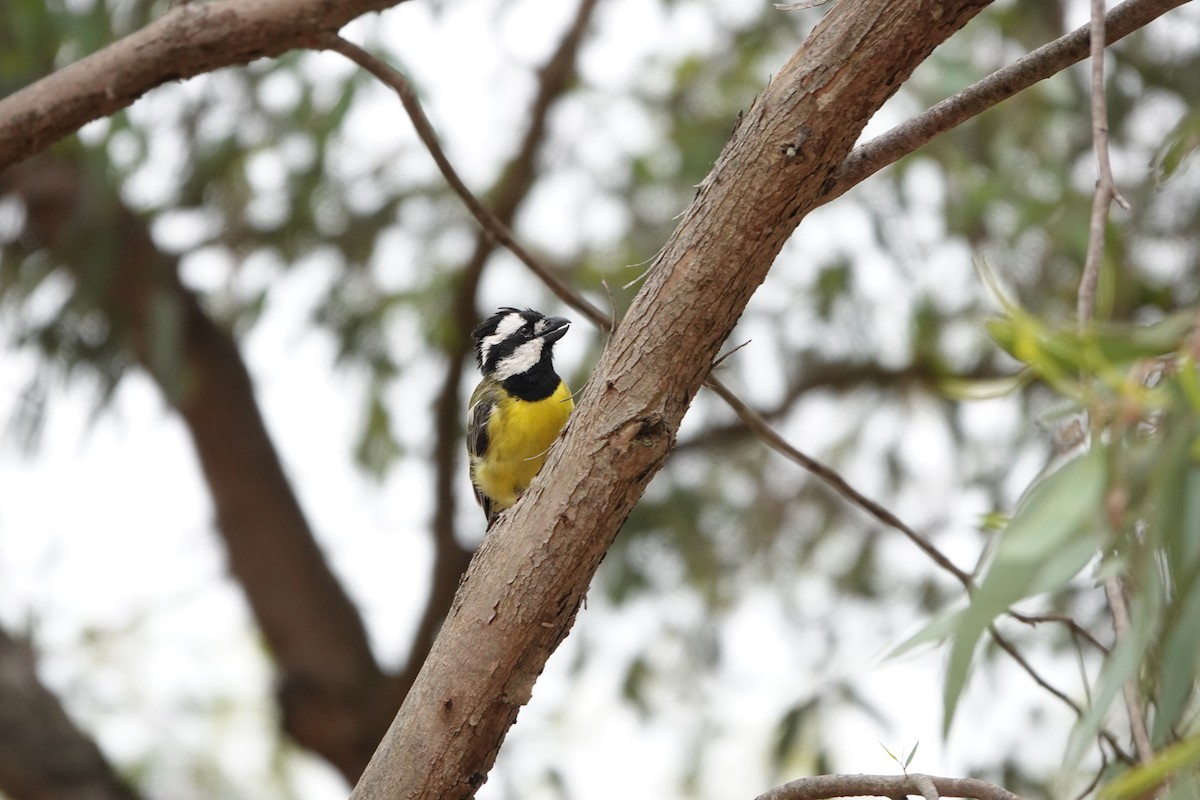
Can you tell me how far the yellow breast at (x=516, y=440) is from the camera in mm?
3586

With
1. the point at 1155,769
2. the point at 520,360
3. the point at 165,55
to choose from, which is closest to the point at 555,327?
the point at 520,360

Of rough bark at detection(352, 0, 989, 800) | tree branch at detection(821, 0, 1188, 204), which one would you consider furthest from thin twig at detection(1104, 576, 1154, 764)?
tree branch at detection(821, 0, 1188, 204)

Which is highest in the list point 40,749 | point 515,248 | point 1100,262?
point 40,749

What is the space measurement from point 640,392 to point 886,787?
1.99ft

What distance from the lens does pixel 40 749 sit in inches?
191

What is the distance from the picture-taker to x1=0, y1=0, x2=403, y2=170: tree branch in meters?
2.49

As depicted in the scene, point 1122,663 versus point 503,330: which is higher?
point 503,330

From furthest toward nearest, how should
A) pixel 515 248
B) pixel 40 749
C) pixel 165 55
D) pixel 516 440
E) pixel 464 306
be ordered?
pixel 40 749, pixel 464 306, pixel 516 440, pixel 515 248, pixel 165 55

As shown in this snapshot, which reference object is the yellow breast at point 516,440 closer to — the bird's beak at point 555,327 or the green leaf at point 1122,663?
the bird's beak at point 555,327

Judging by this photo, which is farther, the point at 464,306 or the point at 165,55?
the point at 464,306

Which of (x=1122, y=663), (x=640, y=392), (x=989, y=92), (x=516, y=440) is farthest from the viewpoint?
(x=516, y=440)

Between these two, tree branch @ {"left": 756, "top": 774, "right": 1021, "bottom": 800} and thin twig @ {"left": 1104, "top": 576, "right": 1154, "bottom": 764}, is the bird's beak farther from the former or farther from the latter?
thin twig @ {"left": 1104, "top": 576, "right": 1154, "bottom": 764}

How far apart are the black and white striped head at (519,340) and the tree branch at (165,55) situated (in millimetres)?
1310

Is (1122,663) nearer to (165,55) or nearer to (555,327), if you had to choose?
(165,55)
